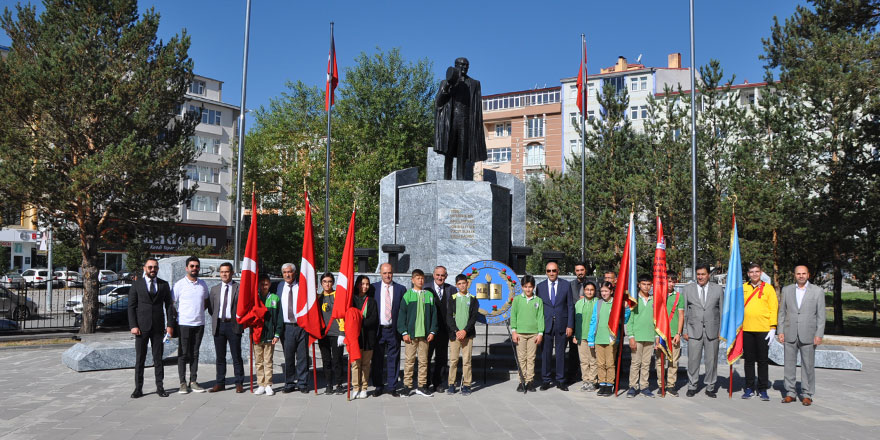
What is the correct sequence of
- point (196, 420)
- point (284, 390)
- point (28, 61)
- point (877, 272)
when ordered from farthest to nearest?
point (877, 272) < point (28, 61) < point (284, 390) < point (196, 420)

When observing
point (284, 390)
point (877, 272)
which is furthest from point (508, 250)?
point (877, 272)

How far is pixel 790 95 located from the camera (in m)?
23.4

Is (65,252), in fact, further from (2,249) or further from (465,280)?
(465,280)

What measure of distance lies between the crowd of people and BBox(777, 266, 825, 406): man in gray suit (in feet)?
0.04

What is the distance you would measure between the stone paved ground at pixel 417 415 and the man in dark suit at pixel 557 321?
38 centimetres

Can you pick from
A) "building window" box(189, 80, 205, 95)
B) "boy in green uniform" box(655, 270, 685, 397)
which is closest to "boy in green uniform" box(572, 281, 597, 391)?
"boy in green uniform" box(655, 270, 685, 397)

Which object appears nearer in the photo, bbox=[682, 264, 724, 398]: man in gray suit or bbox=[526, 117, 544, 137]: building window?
bbox=[682, 264, 724, 398]: man in gray suit

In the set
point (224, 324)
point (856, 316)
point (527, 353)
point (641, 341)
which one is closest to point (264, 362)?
point (224, 324)

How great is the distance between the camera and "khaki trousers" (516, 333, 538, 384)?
9539mm

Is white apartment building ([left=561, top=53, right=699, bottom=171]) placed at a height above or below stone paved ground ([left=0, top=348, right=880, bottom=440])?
above

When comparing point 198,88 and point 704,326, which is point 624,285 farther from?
point 198,88

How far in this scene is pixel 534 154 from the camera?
67.9 metres

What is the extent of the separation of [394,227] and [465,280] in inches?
203

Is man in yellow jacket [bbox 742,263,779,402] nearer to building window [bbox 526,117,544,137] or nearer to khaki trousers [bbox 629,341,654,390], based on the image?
khaki trousers [bbox 629,341,654,390]
